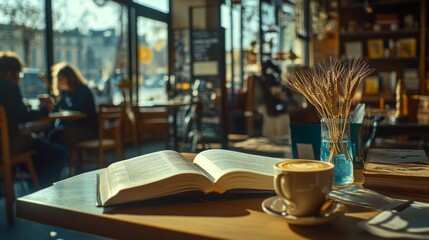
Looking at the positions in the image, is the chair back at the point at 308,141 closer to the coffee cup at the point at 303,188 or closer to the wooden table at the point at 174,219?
the wooden table at the point at 174,219

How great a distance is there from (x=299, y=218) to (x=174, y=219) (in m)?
0.24

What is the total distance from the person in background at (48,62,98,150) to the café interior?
4.4 inches

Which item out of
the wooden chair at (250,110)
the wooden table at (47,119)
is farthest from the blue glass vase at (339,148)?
the wooden chair at (250,110)

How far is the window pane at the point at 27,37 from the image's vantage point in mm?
4996

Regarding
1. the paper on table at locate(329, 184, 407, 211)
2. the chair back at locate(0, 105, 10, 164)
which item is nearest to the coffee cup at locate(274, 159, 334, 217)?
the paper on table at locate(329, 184, 407, 211)

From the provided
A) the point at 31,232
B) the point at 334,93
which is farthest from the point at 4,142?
the point at 334,93

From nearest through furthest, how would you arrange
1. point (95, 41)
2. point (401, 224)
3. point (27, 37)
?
point (401, 224)
point (27, 37)
point (95, 41)

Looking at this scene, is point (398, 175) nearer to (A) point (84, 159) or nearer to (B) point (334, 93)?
(B) point (334, 93)

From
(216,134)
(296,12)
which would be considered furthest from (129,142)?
(296,12)

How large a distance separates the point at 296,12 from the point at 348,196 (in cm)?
1145

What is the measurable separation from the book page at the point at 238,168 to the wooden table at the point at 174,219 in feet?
0.12

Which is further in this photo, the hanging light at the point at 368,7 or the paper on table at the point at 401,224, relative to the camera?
the hanging light at the point at 368,7

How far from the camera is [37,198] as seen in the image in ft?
3.32

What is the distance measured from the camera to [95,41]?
6902 mm
